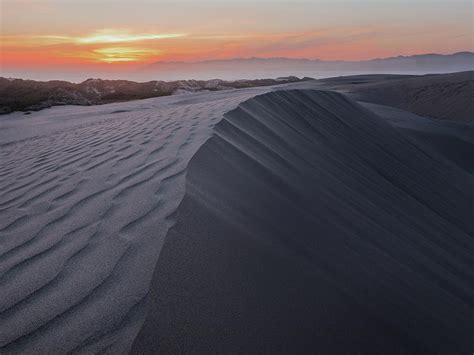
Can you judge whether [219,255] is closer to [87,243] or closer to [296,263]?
[296,263]

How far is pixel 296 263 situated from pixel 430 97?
49.7 ft

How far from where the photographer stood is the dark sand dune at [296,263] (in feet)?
4.95

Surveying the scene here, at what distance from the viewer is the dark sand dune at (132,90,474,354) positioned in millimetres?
1509

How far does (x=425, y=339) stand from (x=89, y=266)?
4.75 feet

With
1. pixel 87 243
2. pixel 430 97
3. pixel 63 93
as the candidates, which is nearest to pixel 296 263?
pixel 87 243

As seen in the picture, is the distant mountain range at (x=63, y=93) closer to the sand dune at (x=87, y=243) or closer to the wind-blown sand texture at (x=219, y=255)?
the wind-blown sand texture at (x=219, y=255)

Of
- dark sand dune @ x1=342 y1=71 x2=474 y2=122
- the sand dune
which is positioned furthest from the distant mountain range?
the sand dune

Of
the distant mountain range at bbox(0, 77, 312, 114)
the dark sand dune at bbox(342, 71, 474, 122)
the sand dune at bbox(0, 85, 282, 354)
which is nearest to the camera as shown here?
the sand dune at bbox(0, 85, 282, 354)

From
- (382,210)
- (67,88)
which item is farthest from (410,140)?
(67,88)

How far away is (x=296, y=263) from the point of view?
6.34 feet

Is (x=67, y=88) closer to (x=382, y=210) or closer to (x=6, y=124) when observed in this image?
(x=6, y=124)

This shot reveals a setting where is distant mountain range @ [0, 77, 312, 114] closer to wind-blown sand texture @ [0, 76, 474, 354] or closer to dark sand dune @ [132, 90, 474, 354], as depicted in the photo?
wind-blown sand texture @ [0, 76, 474, 354]

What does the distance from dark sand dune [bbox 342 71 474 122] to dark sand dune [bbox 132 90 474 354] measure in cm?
1082

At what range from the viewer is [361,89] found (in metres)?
18.7
